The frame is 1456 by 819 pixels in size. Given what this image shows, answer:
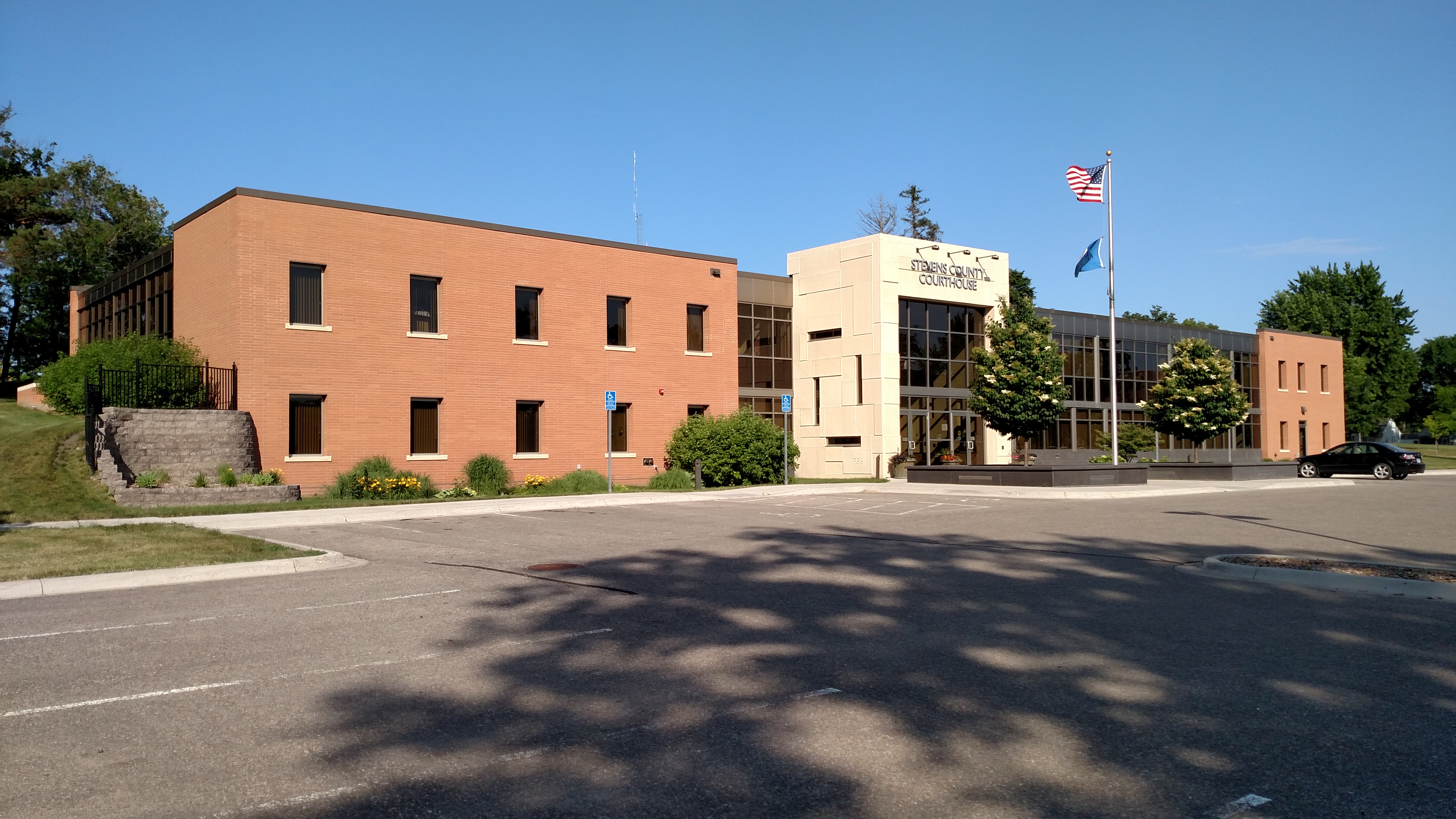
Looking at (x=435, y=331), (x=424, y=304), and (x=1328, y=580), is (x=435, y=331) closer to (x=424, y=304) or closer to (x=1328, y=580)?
(x=424, y=304)

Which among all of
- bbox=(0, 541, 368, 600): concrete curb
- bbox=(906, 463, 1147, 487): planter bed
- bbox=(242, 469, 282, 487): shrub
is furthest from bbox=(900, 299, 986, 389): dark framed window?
bbox=(0, 541, 368, 600): concrete curb

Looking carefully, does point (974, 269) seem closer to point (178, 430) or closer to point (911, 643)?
point (178, 430)

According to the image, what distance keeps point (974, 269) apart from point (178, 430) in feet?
103

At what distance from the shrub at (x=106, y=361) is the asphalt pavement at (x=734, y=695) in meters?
18.4

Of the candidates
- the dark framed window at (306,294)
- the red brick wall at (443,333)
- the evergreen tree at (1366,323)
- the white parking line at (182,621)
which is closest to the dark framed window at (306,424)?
the red brick wall at (443,333)

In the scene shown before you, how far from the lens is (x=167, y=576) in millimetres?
12031

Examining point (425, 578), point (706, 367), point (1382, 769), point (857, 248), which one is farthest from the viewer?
point (857, 248)

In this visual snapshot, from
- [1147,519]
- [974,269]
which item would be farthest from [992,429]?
[1147,519]

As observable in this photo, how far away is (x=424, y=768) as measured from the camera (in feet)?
16.3

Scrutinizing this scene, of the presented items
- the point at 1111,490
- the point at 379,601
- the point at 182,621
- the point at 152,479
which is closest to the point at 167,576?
the point at 182,621

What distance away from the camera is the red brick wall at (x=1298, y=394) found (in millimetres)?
60344

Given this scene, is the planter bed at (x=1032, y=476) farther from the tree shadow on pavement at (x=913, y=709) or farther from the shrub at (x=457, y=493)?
the tree shadow on pavement at (x=913, y=709)

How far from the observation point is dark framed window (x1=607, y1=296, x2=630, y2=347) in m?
34.0

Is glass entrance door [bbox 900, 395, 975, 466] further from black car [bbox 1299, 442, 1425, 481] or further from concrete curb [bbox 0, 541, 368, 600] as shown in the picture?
concrete curb [bbox 0, 541, 368, 600]
